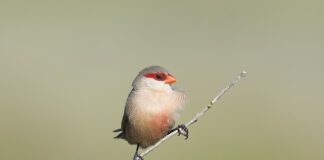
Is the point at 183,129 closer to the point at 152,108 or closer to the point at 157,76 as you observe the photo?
the point at 152,108

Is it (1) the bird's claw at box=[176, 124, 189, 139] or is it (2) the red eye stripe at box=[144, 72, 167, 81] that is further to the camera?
(2) the red eye stripe at box=[144, 72, 167, 81]

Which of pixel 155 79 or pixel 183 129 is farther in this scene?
pixel 155 79

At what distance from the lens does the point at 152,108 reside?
7.82 m

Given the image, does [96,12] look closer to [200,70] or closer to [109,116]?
[200,70]

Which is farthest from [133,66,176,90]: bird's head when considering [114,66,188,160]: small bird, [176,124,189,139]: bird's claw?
[176,124,189,139]: bird's claw

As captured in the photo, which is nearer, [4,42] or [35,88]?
[35,88]

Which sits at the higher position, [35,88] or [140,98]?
[140,98]

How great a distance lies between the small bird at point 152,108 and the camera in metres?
7.76

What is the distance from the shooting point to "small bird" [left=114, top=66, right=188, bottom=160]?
25.5 feet

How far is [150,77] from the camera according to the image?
8.09m

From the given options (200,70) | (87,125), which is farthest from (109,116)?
(200,70)

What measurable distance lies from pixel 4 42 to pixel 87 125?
5.50 metres

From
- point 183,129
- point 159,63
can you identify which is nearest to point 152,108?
point 183,129

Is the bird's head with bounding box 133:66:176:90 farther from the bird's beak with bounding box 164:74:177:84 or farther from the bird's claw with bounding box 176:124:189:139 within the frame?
the bird's claw with bounding box 176:124:189:139
